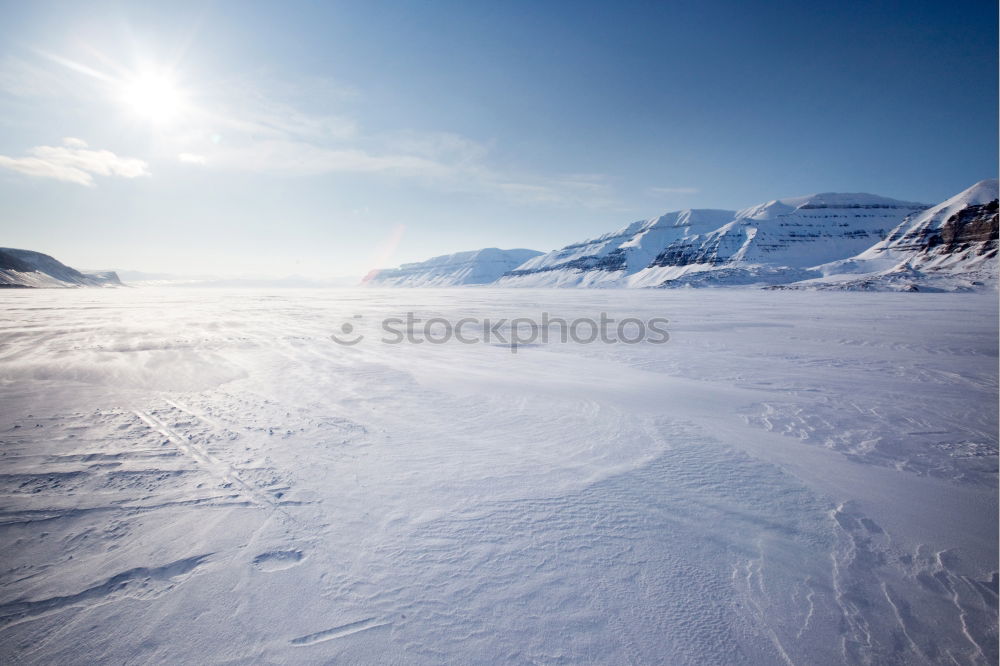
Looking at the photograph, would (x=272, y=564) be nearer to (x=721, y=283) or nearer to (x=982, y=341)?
(x=982, y=341)

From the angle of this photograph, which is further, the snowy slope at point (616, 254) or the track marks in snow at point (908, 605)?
the snowy slope at point (616, 254)

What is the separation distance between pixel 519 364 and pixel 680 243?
15435 centimetres

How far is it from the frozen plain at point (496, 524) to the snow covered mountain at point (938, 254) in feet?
233

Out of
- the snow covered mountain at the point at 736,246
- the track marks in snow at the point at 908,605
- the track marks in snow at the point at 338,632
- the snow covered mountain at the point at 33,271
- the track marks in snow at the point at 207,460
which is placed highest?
the snow covered mountain at the point at 736,246

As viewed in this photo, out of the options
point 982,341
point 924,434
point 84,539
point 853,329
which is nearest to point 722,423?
point 924,434

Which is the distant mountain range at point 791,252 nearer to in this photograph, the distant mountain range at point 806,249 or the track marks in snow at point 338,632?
the distant mountain range at point 806,249

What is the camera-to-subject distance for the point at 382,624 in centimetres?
226

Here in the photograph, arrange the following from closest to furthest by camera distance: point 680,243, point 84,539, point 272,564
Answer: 1. point 272,564
2. point 84,539
3. point 680,243

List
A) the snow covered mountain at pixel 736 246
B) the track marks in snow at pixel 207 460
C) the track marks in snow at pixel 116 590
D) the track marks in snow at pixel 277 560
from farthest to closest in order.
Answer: the snow covered mountain at pixel 736 246, the track marks in snow at pixel 207 460, the track marks in snow at pixel 277 560, the track marks in snow at pixel 116 590

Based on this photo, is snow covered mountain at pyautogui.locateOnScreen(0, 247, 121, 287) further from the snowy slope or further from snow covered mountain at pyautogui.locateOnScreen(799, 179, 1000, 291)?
snow covered mountain at pyautogui.locateOnScreen(799, 179, 1000, 291)

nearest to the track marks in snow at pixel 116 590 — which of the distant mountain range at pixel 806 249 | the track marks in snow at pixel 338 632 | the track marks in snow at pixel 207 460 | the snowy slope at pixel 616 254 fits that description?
the track marks in snow at pixel 207 460

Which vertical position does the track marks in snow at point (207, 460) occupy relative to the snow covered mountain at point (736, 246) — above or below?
below

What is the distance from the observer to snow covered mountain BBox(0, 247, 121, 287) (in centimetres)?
8485

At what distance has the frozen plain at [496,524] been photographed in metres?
2.23
